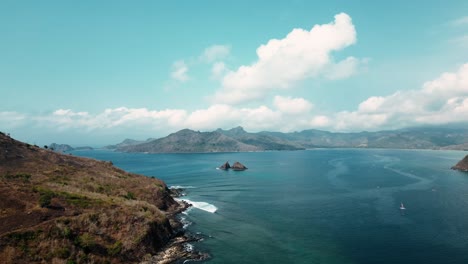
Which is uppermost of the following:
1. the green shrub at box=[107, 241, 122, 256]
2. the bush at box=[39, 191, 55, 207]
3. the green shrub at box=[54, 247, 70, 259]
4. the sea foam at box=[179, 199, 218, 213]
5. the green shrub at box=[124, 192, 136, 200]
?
the bush at box=[39, 191, 55, 207]

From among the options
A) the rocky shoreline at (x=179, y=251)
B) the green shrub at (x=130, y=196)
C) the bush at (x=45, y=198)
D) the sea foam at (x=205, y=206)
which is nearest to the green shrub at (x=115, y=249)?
the rocky shoreline at (x=179, y=251)

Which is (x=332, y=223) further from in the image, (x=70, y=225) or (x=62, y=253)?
(x=62, y=253)

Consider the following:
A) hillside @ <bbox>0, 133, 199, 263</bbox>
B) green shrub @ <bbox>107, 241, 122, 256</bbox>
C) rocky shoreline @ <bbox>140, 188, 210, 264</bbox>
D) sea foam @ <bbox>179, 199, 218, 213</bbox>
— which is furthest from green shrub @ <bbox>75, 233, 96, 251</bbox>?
sea foam @ <bbox>179, 199, 218, 213</bbox>

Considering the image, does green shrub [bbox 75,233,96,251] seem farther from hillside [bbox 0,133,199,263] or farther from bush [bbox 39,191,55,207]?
bush [bbox 39,191,55,207]

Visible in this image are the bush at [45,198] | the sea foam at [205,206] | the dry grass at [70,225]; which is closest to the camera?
the dry grass at [70,225]

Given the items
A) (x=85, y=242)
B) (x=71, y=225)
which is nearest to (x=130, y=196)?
(x=71, y=225)

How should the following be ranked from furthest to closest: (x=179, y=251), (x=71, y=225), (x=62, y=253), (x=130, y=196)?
1. (x=130, y=196)
2. (x=179, y=251)
3. (x=71, y=225)
4. (x=62, y=253)

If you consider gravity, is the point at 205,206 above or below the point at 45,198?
below

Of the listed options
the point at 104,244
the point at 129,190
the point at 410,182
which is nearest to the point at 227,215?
the point at 129,190

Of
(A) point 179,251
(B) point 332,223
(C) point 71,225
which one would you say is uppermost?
(C) point 71,225

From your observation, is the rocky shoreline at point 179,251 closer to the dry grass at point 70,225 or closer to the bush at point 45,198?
the dry grass at point 70,225

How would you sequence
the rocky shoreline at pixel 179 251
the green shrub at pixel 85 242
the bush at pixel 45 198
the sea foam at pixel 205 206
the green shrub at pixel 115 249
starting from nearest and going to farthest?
the green shrub at pixel 85 242 → the green shrub at pixel 115 249 → the rocky shoreline at pixel 179 251 → the bush at pixel 45 198 → the sea foam at pixel 205 206

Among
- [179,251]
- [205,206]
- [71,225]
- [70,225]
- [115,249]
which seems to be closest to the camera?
[115,249]
